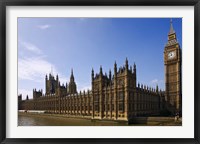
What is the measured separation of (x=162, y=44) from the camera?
5660 millimetres

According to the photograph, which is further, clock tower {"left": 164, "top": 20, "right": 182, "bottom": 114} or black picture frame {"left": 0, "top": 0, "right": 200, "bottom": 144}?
clock tower {"left": 164, "top": 20, "right": 182, "bottom": 114}

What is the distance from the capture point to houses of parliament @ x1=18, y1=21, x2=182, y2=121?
5.66 metres

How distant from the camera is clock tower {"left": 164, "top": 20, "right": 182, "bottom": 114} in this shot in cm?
529

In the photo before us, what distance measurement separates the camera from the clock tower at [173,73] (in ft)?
17.3

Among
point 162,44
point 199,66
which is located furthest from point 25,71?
point 199,66

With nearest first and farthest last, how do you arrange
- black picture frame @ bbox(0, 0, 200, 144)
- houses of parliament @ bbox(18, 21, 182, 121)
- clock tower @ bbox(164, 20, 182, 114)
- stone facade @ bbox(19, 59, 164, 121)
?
black picture frame @ bbox(0, 0, 200, 144), clock tower @ bbox(164, 20, 182, 114), houses of parliament @ bbox(18, 21, 182, 121), stone facade @ bbox(19, 59, 164, 121)

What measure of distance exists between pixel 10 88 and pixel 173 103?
3.93m

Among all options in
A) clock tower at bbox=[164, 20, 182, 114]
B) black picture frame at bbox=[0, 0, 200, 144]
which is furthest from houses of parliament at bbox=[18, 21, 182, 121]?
black picture frame at bbox=[0, 0, 200, 144]

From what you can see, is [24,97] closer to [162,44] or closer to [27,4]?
[27,4]

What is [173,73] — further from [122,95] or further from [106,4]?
[106,4]

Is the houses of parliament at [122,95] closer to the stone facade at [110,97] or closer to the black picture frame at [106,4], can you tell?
the stone facade at [110,97]

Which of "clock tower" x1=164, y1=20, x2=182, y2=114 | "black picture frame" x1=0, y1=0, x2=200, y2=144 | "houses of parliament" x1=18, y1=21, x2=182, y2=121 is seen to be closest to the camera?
"black picture frame" x1=0, y1=0, x2=200, y2=144

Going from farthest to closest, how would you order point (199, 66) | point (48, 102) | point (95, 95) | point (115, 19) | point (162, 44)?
point (48, 102) → point (95, 95) → point (162, 44) → point (115, 19) → point (199, 66)

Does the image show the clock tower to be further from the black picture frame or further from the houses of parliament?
the black picture frame
